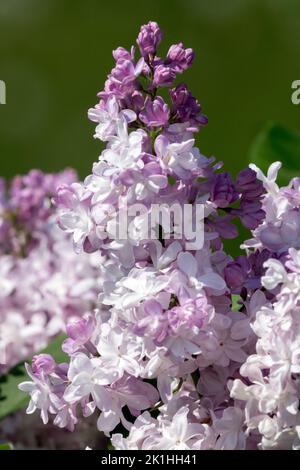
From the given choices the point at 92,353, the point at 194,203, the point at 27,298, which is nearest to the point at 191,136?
the point at 194,203

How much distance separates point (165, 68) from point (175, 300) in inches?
6.2

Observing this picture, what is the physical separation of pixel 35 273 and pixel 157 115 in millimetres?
633

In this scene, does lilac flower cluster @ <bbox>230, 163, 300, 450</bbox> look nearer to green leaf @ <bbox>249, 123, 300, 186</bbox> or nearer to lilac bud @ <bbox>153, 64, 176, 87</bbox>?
lilac bud @ <bbox>153, 64, 176, 87</bbox>

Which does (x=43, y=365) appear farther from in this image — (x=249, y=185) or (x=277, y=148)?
(x=277, y=148)

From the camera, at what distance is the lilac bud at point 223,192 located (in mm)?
621

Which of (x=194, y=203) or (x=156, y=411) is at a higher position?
(x=194, y=203)

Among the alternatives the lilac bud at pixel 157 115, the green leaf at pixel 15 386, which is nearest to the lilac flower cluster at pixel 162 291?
the lilac bud at pixel 157 115

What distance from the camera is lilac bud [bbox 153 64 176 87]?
2.11 feet

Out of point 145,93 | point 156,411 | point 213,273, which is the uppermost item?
point 145,93

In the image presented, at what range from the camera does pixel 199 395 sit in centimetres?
65

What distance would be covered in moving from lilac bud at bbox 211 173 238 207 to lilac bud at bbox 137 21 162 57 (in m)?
0.11

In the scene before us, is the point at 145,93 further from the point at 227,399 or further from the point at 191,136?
the point at 227,399

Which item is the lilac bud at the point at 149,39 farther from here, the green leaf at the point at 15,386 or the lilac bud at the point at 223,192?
the green leaf at the point at 15,386

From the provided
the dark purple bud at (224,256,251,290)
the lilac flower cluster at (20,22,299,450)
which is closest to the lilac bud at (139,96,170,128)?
the lilac flower cluster at (20,22,299,450)
